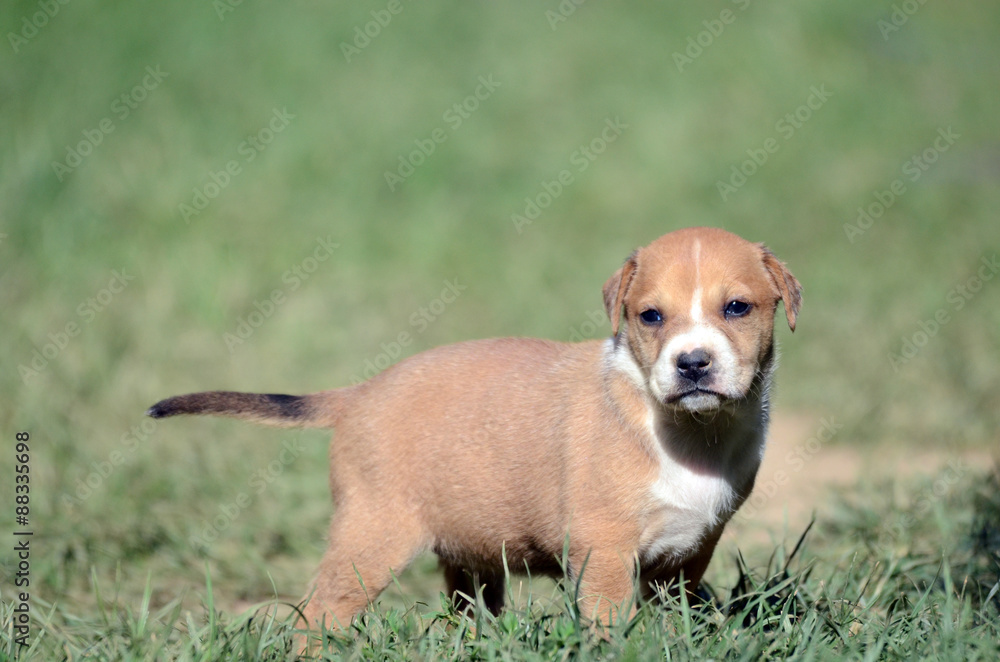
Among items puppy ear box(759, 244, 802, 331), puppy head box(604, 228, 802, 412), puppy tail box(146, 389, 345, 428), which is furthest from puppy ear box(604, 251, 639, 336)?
puppy tail box(146, 389, 345, 428)

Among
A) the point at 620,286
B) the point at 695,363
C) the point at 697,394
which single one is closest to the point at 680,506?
the point at 697,394

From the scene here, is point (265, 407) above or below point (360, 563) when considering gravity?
above

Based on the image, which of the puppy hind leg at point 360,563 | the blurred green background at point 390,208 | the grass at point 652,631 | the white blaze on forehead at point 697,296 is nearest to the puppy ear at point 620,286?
the white blaze on forehead at point 697,296

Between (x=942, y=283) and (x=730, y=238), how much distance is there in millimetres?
7855

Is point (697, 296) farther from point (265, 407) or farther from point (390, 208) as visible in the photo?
point (390, 208)

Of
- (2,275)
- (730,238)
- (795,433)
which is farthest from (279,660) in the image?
(2,275)

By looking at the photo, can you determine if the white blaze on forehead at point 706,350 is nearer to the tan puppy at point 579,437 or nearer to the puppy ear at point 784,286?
the tan puppy at point 579,437

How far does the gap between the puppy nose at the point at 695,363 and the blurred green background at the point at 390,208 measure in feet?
11.8

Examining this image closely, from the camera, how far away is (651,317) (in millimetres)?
4719

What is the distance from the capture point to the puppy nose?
14.3 feet

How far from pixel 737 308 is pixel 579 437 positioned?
0.94 metres

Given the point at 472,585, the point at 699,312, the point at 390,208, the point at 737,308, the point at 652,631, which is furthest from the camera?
the point at 390,208

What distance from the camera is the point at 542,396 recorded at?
204 inches

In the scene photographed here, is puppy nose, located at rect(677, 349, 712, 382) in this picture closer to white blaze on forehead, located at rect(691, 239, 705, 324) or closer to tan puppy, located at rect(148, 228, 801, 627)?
tan puppy, located at rect(148, 228, 801, 627)
